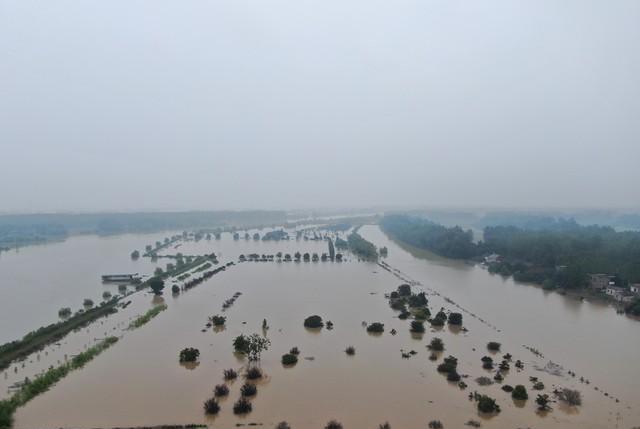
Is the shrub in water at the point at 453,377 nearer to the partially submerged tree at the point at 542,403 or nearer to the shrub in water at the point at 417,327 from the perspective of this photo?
the partially submerged tree at the point at 542,403

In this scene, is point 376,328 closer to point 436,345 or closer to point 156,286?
point 436,345

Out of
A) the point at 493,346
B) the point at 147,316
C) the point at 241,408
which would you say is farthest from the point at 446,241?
the point at 241,408

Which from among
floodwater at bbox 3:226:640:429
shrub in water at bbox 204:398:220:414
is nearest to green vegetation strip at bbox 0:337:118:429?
floodwater at bbox 3:226:640:429

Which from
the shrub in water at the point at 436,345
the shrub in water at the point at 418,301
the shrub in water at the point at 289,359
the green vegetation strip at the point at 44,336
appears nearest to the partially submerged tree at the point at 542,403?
the shrub in water at the point at 436,345

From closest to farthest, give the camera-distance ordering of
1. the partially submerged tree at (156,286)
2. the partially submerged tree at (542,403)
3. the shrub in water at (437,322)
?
the partially submerged tree at (542,403) → the shrub in water at (437,322) → the partially submerged tree at (156,286)

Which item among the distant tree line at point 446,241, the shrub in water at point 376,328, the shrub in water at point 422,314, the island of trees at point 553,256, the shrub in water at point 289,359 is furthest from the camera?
the distant tree line at point 446,241

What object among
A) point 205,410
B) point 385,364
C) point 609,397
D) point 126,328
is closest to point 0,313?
point 126,328
